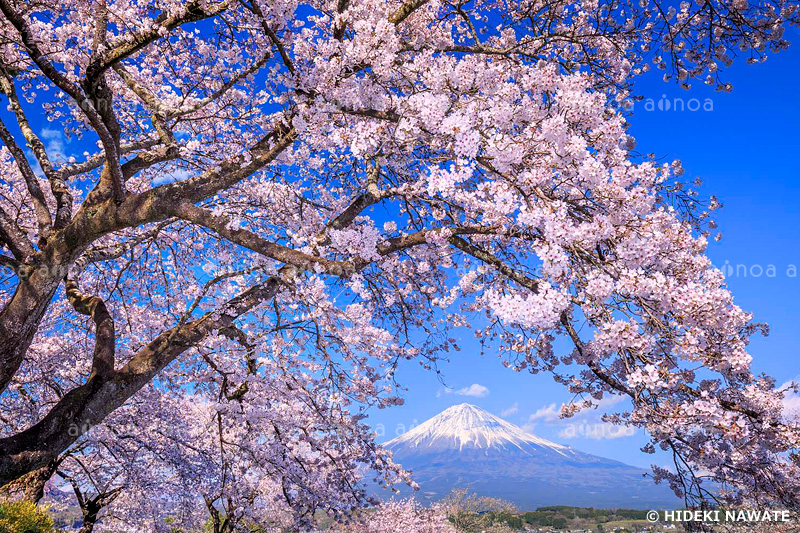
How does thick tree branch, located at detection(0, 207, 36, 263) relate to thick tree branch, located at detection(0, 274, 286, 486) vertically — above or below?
above

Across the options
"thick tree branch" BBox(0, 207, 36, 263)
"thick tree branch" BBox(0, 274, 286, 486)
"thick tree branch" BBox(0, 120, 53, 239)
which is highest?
"thick tree branch" BBox(0, 120, 53, 239)

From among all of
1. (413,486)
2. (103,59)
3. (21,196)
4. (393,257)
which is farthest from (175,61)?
(413,486)

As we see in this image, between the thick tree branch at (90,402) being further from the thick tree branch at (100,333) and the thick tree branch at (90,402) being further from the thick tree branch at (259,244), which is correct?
the thick tree branch at (259,244)

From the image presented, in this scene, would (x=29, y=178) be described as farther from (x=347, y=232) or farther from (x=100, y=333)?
(x=347, y=232)

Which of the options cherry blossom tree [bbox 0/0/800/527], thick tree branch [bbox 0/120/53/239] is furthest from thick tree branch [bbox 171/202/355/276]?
thick tree branch [bbox 0/120/53/239]

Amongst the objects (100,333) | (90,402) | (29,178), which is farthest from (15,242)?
(90,402)

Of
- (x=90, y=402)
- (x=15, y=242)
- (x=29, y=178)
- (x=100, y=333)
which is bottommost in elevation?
(x=90, y=402)

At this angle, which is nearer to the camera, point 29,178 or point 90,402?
point 90,402

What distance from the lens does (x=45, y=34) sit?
6.34 m

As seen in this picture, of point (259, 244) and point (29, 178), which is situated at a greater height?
point (29, 178)

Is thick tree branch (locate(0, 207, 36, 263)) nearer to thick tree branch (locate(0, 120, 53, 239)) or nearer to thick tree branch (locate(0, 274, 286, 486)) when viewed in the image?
thick tree branch (locate(0, 120, 53, 239))

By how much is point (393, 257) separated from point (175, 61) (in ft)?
18.5

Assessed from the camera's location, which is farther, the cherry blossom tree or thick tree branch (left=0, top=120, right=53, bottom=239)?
thick tree branch (left=0, top=120, right=53, bottom=239)

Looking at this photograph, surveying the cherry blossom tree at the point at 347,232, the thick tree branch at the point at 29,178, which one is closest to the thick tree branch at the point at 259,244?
the cherry blossom tree at the point at 347,232
